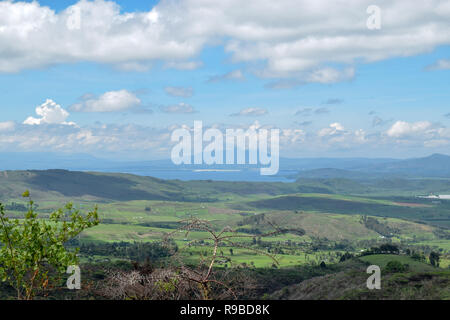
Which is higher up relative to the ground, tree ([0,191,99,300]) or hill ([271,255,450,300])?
tree ([0,191,99,300])

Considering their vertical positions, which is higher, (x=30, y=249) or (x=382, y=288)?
(x=30, y=249)

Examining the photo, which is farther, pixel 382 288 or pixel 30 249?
pixel 382 288

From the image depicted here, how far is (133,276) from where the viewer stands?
14297mm

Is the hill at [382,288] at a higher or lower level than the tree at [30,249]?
lower

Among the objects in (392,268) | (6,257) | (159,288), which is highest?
(6,257)

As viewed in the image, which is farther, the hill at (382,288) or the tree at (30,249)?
the hill at (382,288)

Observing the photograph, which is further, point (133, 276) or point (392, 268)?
point (392, 268)

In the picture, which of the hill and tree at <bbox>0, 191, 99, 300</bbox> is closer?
tree at <bbox>0, 191, 99, 300</bbox>
